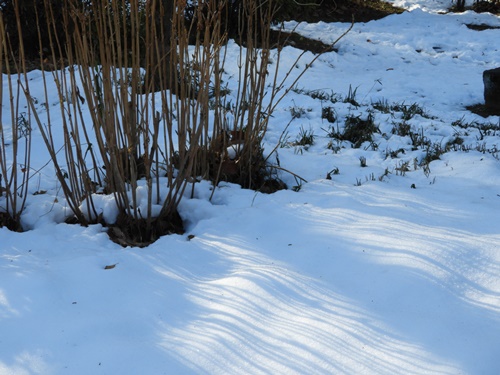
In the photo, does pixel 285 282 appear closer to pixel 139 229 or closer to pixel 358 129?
pixel 139 229

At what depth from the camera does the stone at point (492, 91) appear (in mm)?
5938

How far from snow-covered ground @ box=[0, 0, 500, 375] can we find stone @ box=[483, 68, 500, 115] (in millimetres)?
2489

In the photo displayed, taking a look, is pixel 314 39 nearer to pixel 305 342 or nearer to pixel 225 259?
pixel 225 259

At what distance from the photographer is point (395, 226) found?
8.64 feet

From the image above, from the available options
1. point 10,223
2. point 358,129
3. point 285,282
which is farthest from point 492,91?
point 10,223

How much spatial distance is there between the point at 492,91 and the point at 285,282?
15.0 feet

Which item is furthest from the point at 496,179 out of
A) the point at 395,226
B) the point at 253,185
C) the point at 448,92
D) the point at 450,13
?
the point at 450,13

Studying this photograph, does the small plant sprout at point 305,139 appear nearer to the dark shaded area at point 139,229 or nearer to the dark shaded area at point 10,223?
the dark shaded area at point 139,229

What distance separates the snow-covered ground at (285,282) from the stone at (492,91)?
2489mm

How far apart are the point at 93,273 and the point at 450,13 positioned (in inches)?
411

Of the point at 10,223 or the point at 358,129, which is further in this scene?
the point at 358,129

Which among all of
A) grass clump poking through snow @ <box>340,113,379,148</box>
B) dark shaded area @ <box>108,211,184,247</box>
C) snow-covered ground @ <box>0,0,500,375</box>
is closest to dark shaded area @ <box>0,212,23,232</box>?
snow-covered ground @ <box>0,0,500,375</box>

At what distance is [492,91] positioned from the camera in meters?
5.98

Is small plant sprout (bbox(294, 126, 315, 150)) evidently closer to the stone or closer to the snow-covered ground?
the snow-covered ground
